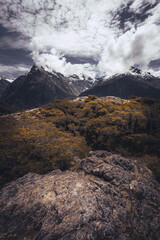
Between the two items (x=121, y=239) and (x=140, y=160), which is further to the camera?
(x=140, y=160)

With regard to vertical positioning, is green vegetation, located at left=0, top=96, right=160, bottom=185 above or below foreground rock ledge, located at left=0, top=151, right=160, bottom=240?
above

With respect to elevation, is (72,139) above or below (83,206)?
above

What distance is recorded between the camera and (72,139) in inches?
500

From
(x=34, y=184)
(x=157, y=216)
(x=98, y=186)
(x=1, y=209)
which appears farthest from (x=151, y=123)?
(x=1, y=209)

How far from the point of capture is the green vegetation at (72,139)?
8688 millimetres

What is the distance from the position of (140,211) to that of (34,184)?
6.80m

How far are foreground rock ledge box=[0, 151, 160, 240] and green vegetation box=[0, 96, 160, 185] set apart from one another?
1370mm

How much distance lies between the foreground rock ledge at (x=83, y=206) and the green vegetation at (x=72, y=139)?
4.50 feet

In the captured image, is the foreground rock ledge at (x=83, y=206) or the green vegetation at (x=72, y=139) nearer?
the foreground rock ledge at (x=83, y=206)

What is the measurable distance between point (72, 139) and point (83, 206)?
754cm

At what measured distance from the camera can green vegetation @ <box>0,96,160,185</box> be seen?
8688 millimetres

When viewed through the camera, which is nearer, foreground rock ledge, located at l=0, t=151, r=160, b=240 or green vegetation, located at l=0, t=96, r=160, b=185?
foreground rock ledge, located at l=0, t=151, r=160, b=240

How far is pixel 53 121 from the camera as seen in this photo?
656 inches

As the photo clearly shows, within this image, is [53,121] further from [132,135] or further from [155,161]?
[155,161]
